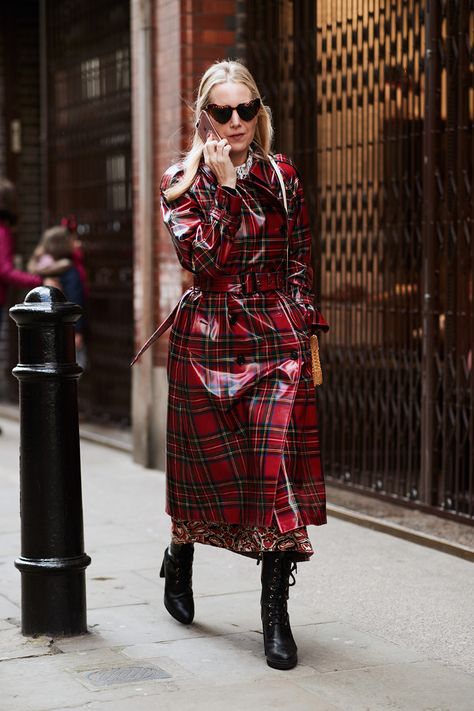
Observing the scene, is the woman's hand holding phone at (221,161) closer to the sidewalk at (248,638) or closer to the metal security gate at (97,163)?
the sidewalk at (248,638)

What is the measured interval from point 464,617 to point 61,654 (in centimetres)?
160

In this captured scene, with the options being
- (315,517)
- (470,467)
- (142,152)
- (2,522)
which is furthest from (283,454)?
(142,152)

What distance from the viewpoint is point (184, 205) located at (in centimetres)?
475

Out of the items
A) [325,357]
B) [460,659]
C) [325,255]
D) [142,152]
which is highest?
[142,152]

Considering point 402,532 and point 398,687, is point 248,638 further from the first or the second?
point 402,532

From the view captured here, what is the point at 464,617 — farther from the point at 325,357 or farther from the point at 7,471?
the point at 7,471

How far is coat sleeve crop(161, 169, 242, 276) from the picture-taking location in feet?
15.2

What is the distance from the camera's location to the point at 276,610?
15.5 feet

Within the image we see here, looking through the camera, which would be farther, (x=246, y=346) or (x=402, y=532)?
(x=402, y=532)

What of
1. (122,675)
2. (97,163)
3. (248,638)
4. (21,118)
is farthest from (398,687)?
(21,118)

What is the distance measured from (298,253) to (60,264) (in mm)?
5671

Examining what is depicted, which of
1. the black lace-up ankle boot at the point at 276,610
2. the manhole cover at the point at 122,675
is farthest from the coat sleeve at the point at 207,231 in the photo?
the manhole cover at the point at 122,675

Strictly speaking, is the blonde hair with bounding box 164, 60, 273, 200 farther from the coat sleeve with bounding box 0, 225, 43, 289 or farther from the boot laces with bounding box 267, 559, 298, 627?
the coat sleeve with bounding box 0, 225, 43, 289

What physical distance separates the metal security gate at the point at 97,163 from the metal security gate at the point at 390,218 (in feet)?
7.62
